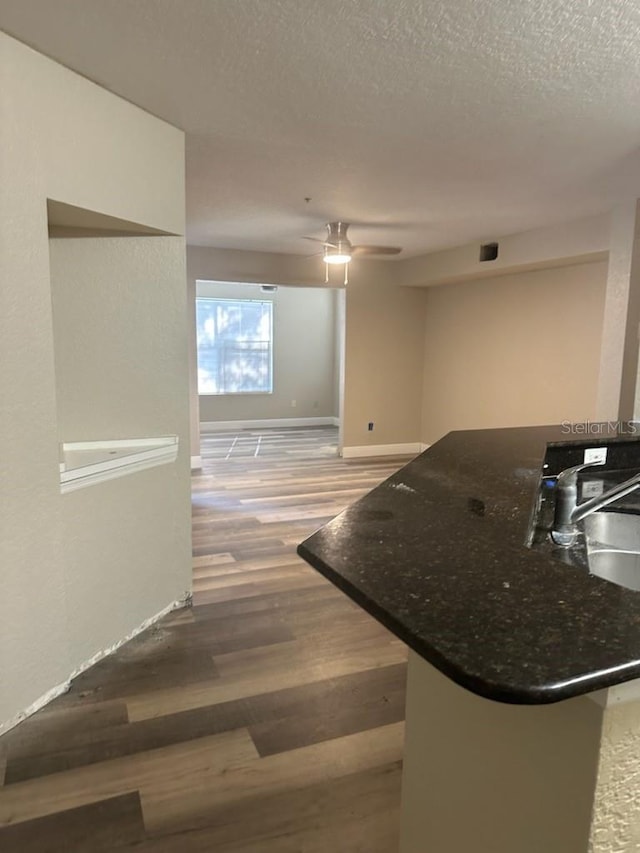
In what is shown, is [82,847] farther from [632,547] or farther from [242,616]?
[632,547]

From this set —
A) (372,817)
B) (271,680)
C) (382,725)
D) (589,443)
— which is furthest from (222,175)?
(372,817)

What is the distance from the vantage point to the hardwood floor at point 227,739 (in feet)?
5.22

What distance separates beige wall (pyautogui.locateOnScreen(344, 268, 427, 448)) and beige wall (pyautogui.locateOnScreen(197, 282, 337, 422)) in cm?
240

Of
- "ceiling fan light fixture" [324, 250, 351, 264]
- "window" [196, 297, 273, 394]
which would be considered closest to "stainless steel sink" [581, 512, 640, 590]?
"ceiling fan light fixture" [324, 250, 351, 264]

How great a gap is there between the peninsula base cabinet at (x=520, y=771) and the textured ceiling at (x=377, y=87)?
69.2 inches

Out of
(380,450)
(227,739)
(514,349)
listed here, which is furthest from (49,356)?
(380,450)

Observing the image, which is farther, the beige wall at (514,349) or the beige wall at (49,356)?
the beige wall at (514,349)

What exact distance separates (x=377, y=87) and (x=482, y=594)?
6.39ft

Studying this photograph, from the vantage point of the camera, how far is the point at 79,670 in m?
2.30

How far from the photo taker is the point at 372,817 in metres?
1.64

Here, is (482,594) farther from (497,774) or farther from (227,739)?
(227,739)

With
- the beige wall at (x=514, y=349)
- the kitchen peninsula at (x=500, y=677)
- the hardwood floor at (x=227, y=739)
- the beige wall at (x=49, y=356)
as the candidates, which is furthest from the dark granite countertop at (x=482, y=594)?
the beige wall at (x=514, y=349)

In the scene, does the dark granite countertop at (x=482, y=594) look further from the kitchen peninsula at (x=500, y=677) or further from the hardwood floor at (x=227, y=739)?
the hardwood floor at (x=227, y=739)

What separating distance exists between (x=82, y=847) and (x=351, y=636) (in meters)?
1.42
